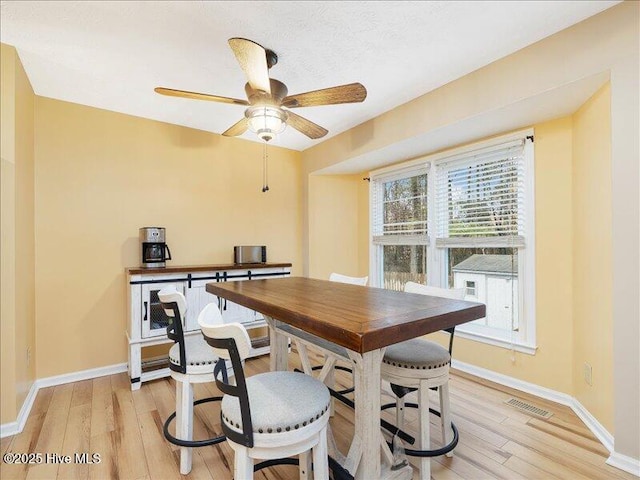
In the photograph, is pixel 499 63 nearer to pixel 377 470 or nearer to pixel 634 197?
pixel 634 197

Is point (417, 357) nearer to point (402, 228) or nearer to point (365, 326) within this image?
point (365, 326)

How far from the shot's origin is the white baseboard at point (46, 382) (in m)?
2.05

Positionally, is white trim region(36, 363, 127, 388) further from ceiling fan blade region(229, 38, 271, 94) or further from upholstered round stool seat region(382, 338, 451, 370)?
ceiling fan blade region(229, 38, 271, 94)

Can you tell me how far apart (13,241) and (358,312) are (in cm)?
241

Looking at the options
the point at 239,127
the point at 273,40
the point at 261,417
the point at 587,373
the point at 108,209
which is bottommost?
the point at 587,373

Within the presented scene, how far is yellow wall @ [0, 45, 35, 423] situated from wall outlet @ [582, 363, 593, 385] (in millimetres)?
→ 3897

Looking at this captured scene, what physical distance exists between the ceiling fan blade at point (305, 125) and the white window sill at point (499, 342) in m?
2.33

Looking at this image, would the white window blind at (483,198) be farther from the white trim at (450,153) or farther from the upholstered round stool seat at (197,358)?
the upholstered round stool seat at (197,358)

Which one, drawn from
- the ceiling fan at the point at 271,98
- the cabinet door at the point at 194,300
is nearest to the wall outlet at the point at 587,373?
the ceiling fan at the point at 271,98

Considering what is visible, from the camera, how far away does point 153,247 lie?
3.09 metres

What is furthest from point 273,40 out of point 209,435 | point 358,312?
point 209,435

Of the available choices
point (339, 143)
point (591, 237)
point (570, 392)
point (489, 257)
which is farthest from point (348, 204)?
point (570, 392)

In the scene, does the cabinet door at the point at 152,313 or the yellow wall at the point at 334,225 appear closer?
the cabinet door at the point at 152,313

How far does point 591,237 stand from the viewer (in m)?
2.14
